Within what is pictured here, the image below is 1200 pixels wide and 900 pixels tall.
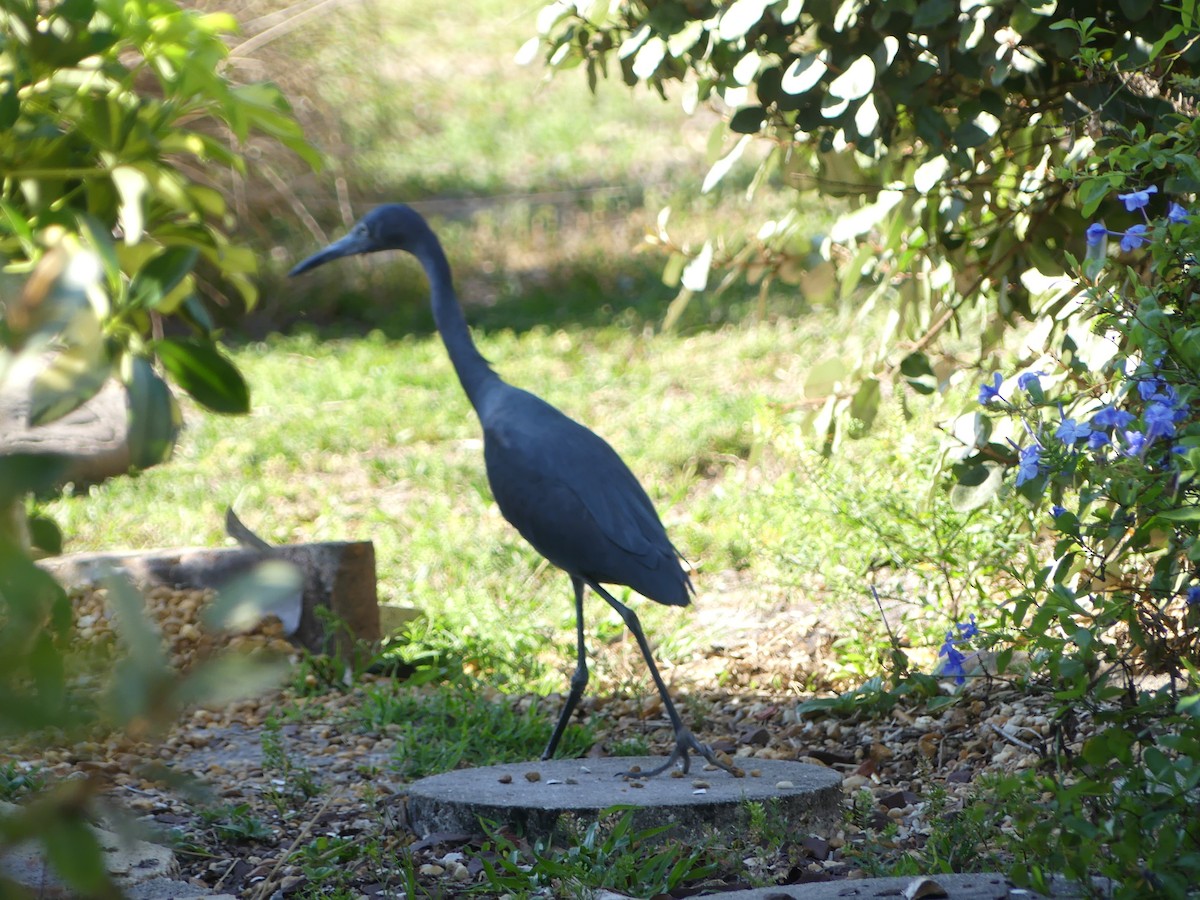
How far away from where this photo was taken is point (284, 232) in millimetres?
9508

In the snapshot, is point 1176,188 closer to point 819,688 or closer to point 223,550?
point 819,688

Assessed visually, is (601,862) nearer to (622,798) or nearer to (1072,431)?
(622,798)

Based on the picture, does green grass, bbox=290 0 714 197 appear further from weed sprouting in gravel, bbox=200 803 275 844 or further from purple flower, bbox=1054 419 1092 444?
purple flower, bbox=1054 419 1092 444

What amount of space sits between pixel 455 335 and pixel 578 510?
0.70 meters

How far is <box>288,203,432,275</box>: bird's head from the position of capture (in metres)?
3.81

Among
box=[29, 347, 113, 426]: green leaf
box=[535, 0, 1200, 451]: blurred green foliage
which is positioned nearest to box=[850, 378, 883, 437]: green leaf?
box=[535, 0, 1200, 451]: blurred green foliage

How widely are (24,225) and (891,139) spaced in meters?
2.52

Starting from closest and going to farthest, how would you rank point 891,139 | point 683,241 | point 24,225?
point 24,225 → point 891,139 → point 683,241

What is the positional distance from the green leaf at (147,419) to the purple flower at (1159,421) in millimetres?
1387

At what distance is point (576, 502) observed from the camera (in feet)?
10.6

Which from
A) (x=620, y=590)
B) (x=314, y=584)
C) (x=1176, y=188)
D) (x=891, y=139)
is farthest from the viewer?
(x=620, y=590)

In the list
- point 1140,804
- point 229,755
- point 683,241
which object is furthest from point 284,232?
point 1140,804

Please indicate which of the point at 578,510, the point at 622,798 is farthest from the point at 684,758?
the point at 578,510

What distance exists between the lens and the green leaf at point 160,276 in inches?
45.6
